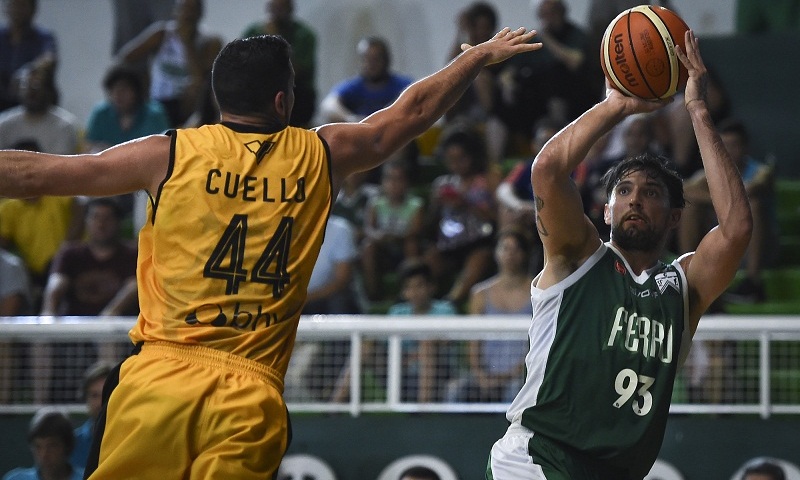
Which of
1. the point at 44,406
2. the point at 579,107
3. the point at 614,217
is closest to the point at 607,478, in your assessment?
the point at 614,217

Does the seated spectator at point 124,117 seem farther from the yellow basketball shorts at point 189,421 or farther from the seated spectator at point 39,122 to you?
the yellow basketball shorts at point 189,421

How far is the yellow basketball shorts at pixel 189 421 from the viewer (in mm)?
4137

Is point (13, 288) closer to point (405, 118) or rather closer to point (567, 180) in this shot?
point (405, 118)

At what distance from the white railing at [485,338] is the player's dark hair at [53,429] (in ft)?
1.32

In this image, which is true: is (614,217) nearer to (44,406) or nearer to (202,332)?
(202,332)

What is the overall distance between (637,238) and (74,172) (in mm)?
2078

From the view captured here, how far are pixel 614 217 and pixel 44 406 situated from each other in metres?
4.34

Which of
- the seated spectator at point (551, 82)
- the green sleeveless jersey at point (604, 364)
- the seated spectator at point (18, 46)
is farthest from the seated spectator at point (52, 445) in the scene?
the seated spectator at point (18, 46)

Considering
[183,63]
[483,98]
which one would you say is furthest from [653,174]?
[183,63]

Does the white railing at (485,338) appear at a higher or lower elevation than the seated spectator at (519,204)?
lower

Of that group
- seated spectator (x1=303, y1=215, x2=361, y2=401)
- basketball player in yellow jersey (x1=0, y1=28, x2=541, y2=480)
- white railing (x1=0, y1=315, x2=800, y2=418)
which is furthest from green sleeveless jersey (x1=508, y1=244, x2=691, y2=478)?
seated spectator (x1=303, y1=215, x2=361, y2=401)

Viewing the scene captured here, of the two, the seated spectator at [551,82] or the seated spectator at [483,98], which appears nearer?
the seated spectator at [551,82]

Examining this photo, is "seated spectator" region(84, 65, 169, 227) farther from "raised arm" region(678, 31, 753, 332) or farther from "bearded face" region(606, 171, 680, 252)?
"raised arm" region(678, 31, 753, 332)

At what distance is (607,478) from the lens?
4.69 m
